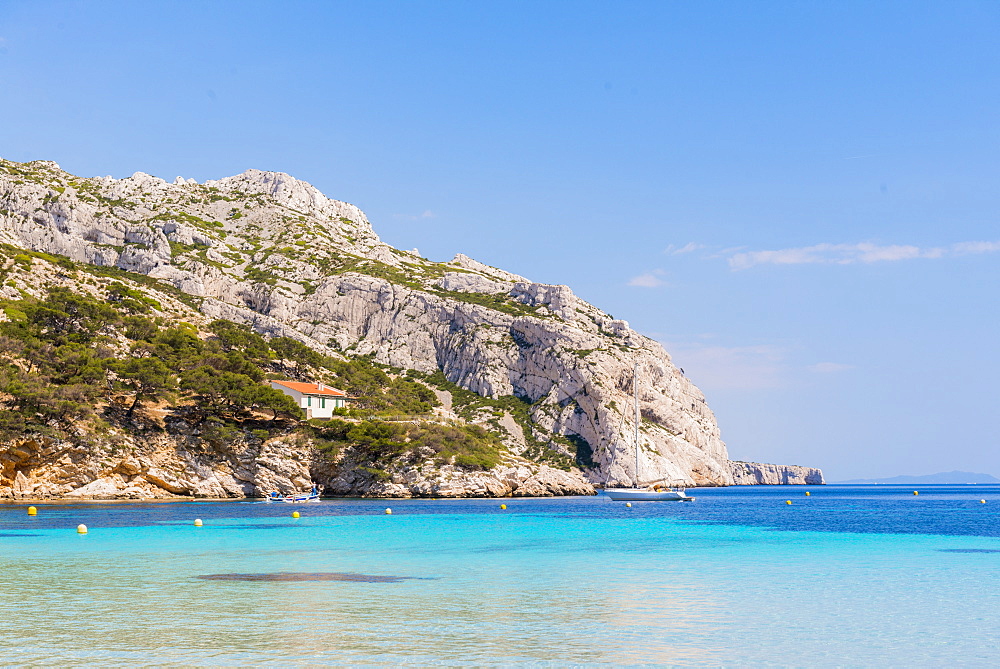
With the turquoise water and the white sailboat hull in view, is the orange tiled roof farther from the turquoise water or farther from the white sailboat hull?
the turquoise water

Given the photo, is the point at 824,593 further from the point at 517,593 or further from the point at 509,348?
the point at 509,348

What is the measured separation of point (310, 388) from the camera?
103 m

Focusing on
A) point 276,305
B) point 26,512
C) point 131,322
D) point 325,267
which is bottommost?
point 26,512

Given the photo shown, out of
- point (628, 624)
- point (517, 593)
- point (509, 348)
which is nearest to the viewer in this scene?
point (628, 624)

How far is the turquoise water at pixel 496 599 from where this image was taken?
52.4ft

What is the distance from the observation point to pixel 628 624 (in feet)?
61.9

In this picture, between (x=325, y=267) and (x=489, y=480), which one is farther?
(x=325, y=267)

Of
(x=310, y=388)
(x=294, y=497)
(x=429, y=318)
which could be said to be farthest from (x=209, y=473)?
(x=429, y=318)

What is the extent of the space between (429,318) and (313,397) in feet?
198

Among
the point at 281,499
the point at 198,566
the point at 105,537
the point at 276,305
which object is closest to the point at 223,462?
the point at 281,499

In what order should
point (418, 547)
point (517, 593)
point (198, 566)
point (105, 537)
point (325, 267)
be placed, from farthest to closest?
point (325, 267) → point (105, 537) → point (418, 547) → point (198, 566) → point (517, 593)

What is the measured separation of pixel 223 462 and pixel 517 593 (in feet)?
235

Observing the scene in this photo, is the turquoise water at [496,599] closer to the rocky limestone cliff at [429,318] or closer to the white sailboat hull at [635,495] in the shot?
the white sailboat hull at [635,495]

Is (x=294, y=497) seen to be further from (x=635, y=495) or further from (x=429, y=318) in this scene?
(x=429, y=318)
